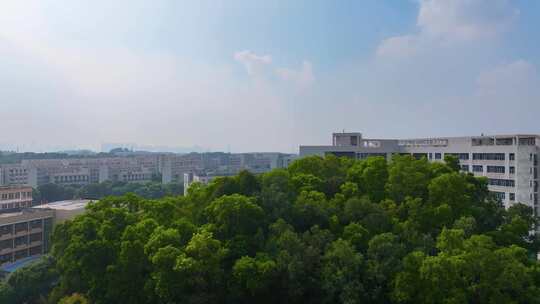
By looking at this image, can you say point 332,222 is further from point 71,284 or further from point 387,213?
point 71,284

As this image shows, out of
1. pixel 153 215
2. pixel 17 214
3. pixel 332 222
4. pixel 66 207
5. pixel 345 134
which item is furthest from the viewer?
pixel 345 134

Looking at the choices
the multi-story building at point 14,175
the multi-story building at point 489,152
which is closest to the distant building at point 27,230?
the multi-story building at point 489,152

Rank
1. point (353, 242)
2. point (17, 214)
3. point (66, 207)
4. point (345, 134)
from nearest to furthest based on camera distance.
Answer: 1. point (353, 242)
2. point (17, 214)
3. point (66, 207)
4. point (345, 134)

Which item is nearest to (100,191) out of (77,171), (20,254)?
(77,171)

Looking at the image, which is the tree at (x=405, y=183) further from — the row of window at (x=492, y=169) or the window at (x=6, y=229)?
the window at (x=6, y=229)

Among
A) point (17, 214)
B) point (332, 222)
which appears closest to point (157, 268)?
point (332, 222)

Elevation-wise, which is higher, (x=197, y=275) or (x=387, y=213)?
(x=387, y=213)
